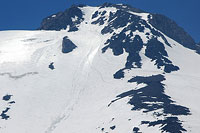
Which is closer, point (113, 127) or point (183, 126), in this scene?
point (183, 126)

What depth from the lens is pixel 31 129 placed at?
614 feet

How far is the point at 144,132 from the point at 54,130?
3541cm

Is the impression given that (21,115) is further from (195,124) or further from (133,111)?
(195,124)

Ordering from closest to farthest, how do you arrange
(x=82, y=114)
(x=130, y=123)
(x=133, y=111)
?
(x=130, y=123) < (x=133, y=111) < (x=82, y=114)

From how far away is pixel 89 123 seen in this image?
182m

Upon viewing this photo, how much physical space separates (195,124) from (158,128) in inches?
438

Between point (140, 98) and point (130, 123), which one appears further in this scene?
point (140, 98)

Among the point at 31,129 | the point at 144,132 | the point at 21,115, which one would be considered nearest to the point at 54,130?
the point at 31,129

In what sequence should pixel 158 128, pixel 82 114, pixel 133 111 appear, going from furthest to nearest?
pixel 82 114 → pixel 133 111 → pixel 158 128

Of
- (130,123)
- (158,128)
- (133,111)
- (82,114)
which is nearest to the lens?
(158,128)

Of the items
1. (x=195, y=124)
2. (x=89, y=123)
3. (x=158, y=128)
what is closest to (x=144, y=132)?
(x=158, y=128)

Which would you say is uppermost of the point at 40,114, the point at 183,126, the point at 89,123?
the point at 40,114

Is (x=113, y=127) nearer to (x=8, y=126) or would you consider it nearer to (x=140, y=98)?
(x=140, y=98)

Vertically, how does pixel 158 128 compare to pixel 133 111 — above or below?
below
